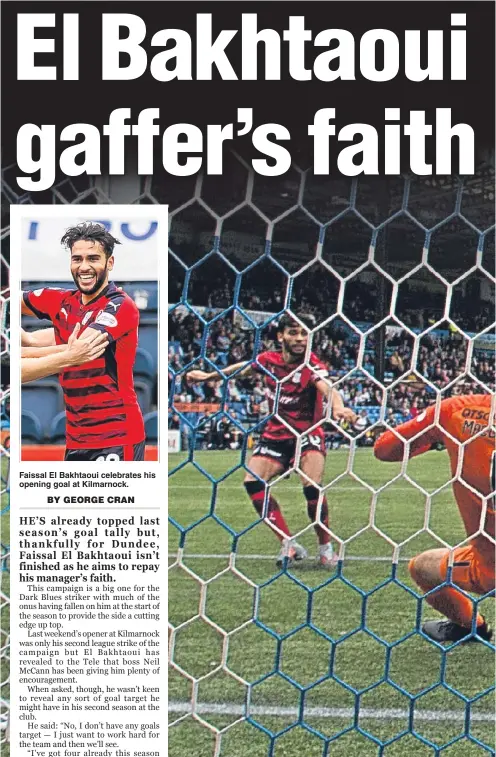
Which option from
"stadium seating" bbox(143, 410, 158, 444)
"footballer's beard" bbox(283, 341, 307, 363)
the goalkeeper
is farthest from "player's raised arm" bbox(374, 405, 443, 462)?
"stadium seating" bbox(143, 410, 158, 444)

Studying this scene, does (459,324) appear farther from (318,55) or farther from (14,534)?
(14,534)

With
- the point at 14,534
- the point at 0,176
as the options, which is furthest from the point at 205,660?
the point at 0,176

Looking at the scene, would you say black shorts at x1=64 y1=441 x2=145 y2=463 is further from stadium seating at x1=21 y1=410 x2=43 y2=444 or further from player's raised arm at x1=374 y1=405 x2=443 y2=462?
player's raised arm at x1=374 y1=405 x2=443 y2=462

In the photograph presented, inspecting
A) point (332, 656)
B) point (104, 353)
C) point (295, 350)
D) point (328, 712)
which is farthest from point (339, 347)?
point (328, 712)

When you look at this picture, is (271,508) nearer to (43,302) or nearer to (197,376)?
(197,376)

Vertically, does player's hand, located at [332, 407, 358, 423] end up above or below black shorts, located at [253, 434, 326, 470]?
above

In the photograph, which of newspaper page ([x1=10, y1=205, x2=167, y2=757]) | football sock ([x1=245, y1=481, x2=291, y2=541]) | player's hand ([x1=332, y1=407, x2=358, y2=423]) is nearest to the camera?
newspaper page ([x1=10, y1=205, x2=167, y2=757])

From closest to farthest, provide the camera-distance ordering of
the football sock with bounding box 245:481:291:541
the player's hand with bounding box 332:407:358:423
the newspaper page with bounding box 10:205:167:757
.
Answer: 1. the newspaper page with bounding box 10:205:167:757
2. the player's hand with bounding box 332:407:358:423
3. the football sock with bounding box 245:481:291:541

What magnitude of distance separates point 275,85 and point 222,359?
11.7 inches

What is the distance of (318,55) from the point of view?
0.88 m

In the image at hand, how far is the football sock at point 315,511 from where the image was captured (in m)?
1.19

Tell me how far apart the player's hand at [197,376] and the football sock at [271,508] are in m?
0.17

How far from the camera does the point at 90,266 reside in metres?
0.89

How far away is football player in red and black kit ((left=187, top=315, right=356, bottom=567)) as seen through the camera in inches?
37.8
